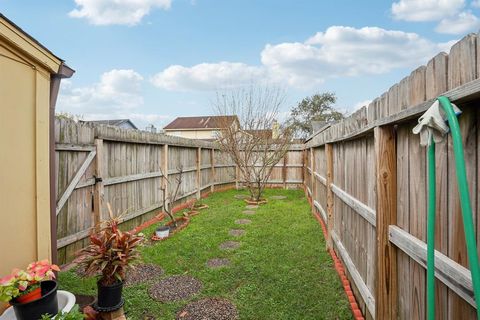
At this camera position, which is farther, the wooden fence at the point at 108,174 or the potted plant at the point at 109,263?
the wooden fence at the point at 108,174

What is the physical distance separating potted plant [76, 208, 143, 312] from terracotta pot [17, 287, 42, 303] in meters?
0.53

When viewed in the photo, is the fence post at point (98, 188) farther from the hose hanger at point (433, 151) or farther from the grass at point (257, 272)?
the hose hanger at point (433, 151)

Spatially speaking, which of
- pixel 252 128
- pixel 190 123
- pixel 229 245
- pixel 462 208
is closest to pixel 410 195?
pixel 462 208

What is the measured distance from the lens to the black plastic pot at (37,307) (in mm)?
1828

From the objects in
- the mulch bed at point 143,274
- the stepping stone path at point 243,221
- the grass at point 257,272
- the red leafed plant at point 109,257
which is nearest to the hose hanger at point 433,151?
the grass at point 257,272

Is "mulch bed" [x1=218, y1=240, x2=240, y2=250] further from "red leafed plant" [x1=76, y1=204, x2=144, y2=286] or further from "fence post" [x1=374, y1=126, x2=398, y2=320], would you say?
"fence post" [x1=374, y1=126, x2=398, y2=320]

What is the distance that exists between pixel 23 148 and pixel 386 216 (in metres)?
2.77

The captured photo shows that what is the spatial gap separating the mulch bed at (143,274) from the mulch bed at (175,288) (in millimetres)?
209

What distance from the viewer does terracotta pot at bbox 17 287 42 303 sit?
1.84 meters

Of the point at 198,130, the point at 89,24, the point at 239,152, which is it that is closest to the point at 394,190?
the point at 239,152

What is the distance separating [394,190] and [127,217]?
4.72 meters

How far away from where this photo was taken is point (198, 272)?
3678mm

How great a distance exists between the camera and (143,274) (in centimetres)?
361

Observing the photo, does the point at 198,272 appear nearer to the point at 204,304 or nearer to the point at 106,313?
the point at 204,304
